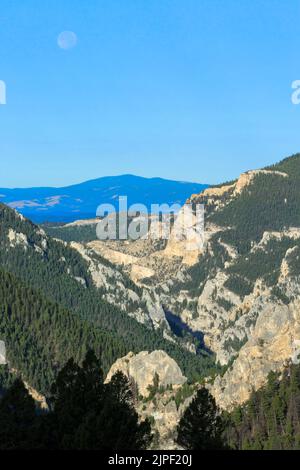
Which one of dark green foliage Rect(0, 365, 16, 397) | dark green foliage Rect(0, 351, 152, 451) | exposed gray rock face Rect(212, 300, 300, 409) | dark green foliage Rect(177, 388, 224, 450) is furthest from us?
dark green foliage Rect(0, 365, 16, 397)

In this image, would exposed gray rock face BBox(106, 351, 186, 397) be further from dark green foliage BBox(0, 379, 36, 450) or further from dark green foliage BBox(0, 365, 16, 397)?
dark green foliage BBox(0, 379, 36, 450)

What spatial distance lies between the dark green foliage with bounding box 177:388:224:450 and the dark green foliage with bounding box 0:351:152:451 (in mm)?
4078

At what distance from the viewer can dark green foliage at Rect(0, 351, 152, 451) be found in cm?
7669

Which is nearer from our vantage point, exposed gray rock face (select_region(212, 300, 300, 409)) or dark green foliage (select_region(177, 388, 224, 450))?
dark green foliage (select_region(177, 388, 224, 450))

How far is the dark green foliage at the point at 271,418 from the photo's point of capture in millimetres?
108250

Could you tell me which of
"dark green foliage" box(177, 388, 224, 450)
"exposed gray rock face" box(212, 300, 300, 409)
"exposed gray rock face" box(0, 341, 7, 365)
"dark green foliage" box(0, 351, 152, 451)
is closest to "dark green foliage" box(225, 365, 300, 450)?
"exposed gray rock face" box(212, 300, 300, 409)

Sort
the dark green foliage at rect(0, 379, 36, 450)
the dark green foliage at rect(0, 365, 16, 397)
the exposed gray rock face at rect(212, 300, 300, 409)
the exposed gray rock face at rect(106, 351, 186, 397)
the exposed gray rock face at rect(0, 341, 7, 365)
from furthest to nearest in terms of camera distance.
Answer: the exposed gray rock face at rect(0, 341, 7, 365) < the dark green foliage at rect(0, 365, 16, 397) < the exposed gray rock face at rect(106, 351, 186, 397) < the exposed gray rock face at rect(212, 300, 300, 409) < the dark green foliage at rect(0, 379, 36, 450)

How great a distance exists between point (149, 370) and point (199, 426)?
77855 millimetres

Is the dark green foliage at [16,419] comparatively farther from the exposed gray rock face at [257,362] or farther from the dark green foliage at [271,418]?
the exposed gray rock face at [257,362]

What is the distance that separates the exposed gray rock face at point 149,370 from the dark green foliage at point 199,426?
71.2m

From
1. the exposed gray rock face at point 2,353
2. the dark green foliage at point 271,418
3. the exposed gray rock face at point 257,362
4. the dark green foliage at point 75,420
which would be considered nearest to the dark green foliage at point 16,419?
the dark green foliage at point 75,420

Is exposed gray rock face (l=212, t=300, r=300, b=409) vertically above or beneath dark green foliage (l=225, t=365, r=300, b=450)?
above

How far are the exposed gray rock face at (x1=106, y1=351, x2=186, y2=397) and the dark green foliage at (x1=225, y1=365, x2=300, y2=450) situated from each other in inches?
1320

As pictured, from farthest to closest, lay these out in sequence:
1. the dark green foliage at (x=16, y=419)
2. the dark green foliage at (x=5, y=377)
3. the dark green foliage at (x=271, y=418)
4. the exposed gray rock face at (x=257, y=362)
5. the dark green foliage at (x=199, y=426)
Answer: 1. the dark green foliage at (x=5, y=377)
2. the exposed gray rock face at (x=257, y=362)
3. the dark green foliage at (x=271, y=418)
4. the dark green foliage at (x=199, y=426)
5. the dark green foliage at (x=16, y=419)
